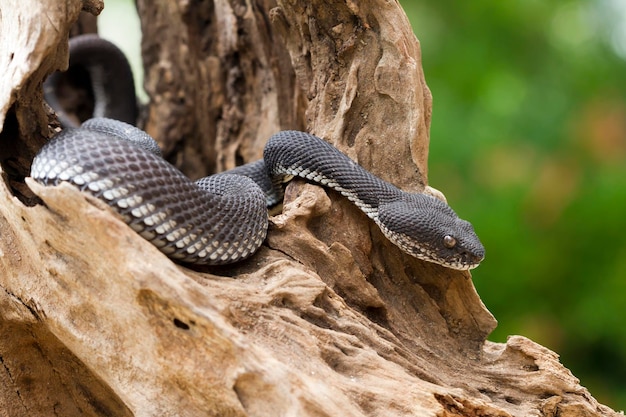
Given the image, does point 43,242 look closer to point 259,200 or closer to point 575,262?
point 259,200

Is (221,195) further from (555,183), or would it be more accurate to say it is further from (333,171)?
(555,183)

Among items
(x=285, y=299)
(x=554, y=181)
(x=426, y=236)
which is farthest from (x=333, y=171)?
(x=554, y=181)

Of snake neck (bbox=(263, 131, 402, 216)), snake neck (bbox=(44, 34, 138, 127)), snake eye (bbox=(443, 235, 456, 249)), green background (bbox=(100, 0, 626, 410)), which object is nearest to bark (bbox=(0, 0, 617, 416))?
snake neck (bbox=(263, 131, 402, 216))

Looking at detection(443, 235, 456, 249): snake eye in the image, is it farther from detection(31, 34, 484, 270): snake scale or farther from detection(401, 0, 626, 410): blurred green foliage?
detection(401, 0, 626, 410): blurred green foliage

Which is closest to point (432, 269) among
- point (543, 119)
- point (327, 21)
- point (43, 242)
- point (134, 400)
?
point (327, 21)

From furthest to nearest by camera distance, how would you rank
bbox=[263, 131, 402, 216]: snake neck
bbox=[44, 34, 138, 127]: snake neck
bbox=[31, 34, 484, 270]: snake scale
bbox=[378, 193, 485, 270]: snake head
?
1. bbox=[44, 34, 138, 127]: snake neck
2. bbox=[263, 131, 402, 216]: snake neck
3. bbox=[378, 193, 485, 270]: snake head
4. bbox=[31, 34, 484, 270]: snake scale
